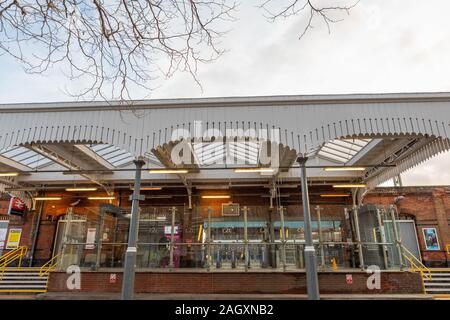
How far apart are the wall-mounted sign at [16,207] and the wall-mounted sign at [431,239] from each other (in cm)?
2253

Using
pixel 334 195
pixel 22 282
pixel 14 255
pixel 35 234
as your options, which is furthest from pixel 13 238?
pixel 334 195

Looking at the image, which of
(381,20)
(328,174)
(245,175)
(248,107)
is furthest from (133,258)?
(328,174)

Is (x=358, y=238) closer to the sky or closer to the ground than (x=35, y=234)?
closer to the ground

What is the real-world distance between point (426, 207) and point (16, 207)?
23016 mm

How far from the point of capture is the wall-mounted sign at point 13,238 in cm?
1706

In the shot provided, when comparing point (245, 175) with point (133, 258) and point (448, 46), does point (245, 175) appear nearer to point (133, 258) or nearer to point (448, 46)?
point (133, 258)

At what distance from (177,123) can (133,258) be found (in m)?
3.86

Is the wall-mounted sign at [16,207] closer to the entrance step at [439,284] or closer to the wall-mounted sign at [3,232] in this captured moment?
the wall-mounted sign at [3,232]

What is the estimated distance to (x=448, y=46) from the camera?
352cm

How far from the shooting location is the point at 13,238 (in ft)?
56.5

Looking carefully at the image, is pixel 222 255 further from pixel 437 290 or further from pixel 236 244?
pixel 437 290

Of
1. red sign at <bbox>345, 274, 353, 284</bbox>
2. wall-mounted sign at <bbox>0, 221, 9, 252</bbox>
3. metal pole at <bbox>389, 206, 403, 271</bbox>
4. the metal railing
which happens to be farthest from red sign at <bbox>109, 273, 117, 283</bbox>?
wall-mounted sign at <bbox>0, 221, 9, 252</bbox>

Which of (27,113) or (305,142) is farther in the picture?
(27,113)

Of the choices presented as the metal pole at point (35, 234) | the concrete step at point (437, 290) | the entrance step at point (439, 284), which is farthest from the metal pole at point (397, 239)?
the metal pole at point (35, 234)
